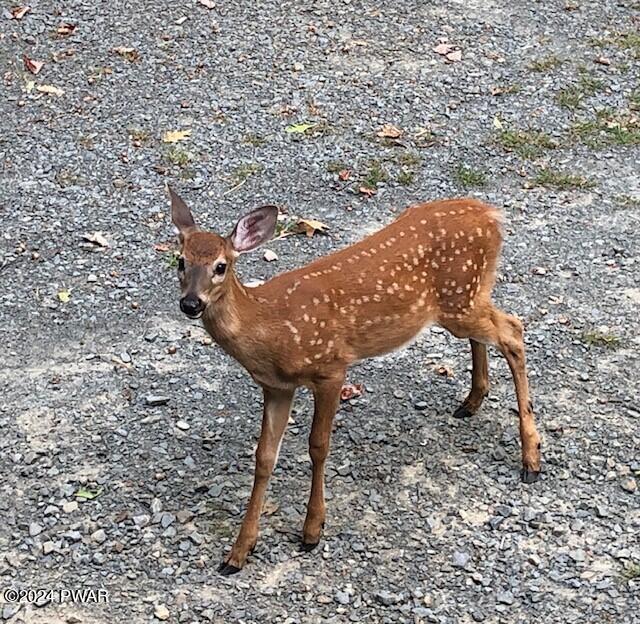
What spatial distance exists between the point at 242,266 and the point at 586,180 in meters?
2.61

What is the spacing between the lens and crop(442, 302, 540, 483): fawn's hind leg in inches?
212

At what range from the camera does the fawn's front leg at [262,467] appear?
16.1 ft

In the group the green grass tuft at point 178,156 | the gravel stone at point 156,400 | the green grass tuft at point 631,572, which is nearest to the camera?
the green grass tuft at point 631,572

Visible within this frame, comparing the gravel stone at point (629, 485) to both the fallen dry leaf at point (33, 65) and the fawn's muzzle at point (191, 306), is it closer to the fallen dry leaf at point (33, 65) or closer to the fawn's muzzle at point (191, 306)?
the fawn's muzzle at point (191, 306)

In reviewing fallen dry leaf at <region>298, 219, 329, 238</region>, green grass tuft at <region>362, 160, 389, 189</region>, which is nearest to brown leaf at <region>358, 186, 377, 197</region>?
green grass tuft at <region>362, 160, 389, 189</region>

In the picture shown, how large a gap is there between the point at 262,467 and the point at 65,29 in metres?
6.23

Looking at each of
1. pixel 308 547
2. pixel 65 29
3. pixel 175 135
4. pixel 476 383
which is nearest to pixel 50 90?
pixel 65 29

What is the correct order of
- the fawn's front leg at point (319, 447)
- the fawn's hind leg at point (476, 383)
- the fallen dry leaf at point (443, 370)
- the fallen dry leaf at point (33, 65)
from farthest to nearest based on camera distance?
the fallen dry leaf at point (33, 65), the fallen dry leaf at point (443, 370), the fawn's hind leg at point (476, 383), the fawn's front leg at point (319, 447)

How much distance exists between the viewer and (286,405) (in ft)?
16.6

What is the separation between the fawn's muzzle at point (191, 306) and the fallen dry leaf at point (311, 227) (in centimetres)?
305

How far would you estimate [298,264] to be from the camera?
284 inches

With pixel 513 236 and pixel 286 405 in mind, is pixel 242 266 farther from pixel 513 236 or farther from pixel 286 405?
pixel 286 405

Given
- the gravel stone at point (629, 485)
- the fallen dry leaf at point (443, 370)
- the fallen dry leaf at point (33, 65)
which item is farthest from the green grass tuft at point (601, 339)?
the fallen dry leaf at point (33, 65)

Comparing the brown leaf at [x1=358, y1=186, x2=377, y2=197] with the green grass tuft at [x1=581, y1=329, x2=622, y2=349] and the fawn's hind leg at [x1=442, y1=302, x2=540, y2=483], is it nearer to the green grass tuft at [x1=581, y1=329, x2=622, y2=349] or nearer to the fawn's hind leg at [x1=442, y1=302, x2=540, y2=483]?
the green grass tuft at [x1=581, y1=329, x2=622, y2=349]
